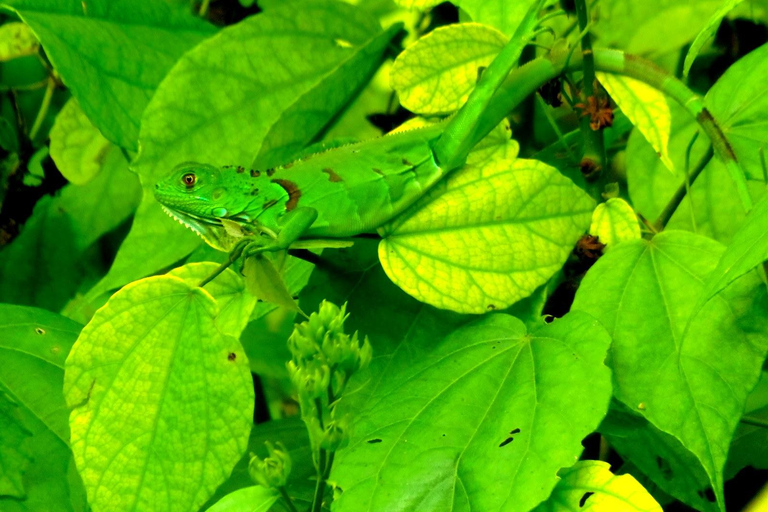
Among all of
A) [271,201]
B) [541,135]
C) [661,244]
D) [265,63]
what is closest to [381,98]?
[541,135]

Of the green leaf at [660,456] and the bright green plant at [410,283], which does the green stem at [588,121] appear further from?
the green leaf at [660,456]

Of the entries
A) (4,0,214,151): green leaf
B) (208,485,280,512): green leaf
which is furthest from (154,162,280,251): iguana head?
(208,485,280,512): green leaf

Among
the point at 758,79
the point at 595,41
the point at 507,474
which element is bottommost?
the point at 507,474

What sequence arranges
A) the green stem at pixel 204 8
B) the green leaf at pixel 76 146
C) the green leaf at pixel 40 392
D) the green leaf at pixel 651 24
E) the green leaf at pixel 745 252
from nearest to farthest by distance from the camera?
the green leaf at pixel 745 252 < the green leaf at pixel 40 392 < the green leaf at pixel 651 24 < the green leaf at pixel 76 146 < the green stem at pixel 204 8

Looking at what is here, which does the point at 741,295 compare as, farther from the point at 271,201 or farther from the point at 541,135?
the point at 541,135

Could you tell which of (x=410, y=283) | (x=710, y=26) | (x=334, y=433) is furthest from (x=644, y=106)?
(x=334, y=433)

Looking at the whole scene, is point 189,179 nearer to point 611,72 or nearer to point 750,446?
point 611,72

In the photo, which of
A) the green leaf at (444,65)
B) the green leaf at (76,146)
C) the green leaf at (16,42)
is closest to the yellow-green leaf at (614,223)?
the green leaf at (444,65)
